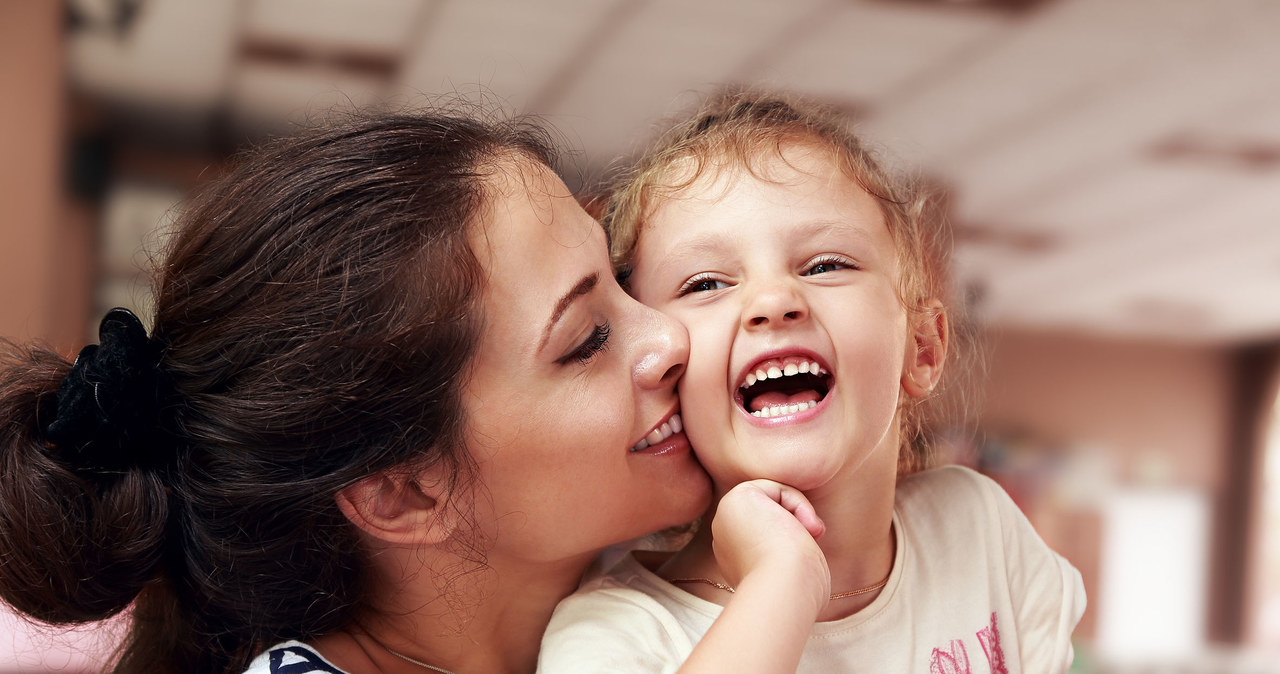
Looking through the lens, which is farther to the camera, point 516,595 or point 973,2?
point 973,2

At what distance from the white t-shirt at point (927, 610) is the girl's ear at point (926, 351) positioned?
0.48 feet

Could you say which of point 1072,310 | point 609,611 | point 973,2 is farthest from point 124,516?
point 1072,310

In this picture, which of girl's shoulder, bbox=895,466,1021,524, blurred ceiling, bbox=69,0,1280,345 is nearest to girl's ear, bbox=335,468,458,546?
girl's shoulder, bbox=895,466,1021,524

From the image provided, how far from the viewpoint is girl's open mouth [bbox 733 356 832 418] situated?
102cm

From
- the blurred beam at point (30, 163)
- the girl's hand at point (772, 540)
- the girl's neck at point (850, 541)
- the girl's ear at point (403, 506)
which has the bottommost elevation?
the blurred beam at point (30, 163)

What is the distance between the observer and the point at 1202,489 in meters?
9.34

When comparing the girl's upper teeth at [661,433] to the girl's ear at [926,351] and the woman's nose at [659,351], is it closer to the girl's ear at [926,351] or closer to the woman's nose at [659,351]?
the woman's nose at [659,351]

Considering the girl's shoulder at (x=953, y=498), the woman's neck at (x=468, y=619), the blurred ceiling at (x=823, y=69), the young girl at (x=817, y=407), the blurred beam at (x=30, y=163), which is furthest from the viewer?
the blurred ceiling at (x=823, y=69)

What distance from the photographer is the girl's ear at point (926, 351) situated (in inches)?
46.8

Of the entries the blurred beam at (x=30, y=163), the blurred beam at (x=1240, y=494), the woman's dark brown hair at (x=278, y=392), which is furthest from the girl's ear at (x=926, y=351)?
the blurred beam at (x=1240, y=494)

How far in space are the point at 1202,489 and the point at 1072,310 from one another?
7.82ft

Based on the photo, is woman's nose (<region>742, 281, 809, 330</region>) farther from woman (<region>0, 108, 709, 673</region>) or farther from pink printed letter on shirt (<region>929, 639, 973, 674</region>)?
pink printed letter on shirt (<region>929, 639, 973, 674</region>)

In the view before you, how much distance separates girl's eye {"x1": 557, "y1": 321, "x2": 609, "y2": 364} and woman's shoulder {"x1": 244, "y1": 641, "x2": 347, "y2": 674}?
1.15ft

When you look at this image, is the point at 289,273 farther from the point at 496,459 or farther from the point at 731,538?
the point at 731,538
